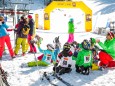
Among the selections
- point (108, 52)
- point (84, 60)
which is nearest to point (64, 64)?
point (84, 60)

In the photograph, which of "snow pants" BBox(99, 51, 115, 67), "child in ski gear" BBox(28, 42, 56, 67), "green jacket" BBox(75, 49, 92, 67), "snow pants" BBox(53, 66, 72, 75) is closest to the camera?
"snow pants" BBox(53, 66, 72, 75)

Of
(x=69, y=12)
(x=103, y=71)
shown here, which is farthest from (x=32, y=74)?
(x=69, y=12)

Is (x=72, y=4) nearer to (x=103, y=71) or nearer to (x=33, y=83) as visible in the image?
(x=103, y=71)

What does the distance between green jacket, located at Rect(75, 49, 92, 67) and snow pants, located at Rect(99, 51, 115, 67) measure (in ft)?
2.56

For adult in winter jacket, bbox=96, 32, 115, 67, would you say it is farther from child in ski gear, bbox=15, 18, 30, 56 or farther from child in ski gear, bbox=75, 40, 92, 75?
child in ski gear, bbox=15, 18, 30, 56

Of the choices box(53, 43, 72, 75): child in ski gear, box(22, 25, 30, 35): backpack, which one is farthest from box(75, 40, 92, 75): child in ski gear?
box(22, 25, 30, 35): backpack

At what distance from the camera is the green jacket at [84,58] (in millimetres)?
8975

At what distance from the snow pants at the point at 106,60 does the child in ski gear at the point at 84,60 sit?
2.56 feet

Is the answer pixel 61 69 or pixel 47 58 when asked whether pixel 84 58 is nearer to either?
pixel 61 69

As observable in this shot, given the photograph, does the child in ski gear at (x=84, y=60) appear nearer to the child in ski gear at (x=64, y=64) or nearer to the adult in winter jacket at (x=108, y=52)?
the child in ski gear at (x=64, y=64)

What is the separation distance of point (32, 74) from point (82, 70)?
1.58 meters

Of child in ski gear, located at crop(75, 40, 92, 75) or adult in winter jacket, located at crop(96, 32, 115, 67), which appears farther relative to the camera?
adult in winter jacket, located at crop(96, 32, 115, 67)

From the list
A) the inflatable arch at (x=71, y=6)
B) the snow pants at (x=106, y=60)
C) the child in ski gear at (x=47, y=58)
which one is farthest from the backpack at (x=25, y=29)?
the inflatable arch at (x=71, y=6)

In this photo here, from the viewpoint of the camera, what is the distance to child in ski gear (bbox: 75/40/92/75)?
29.5ft
